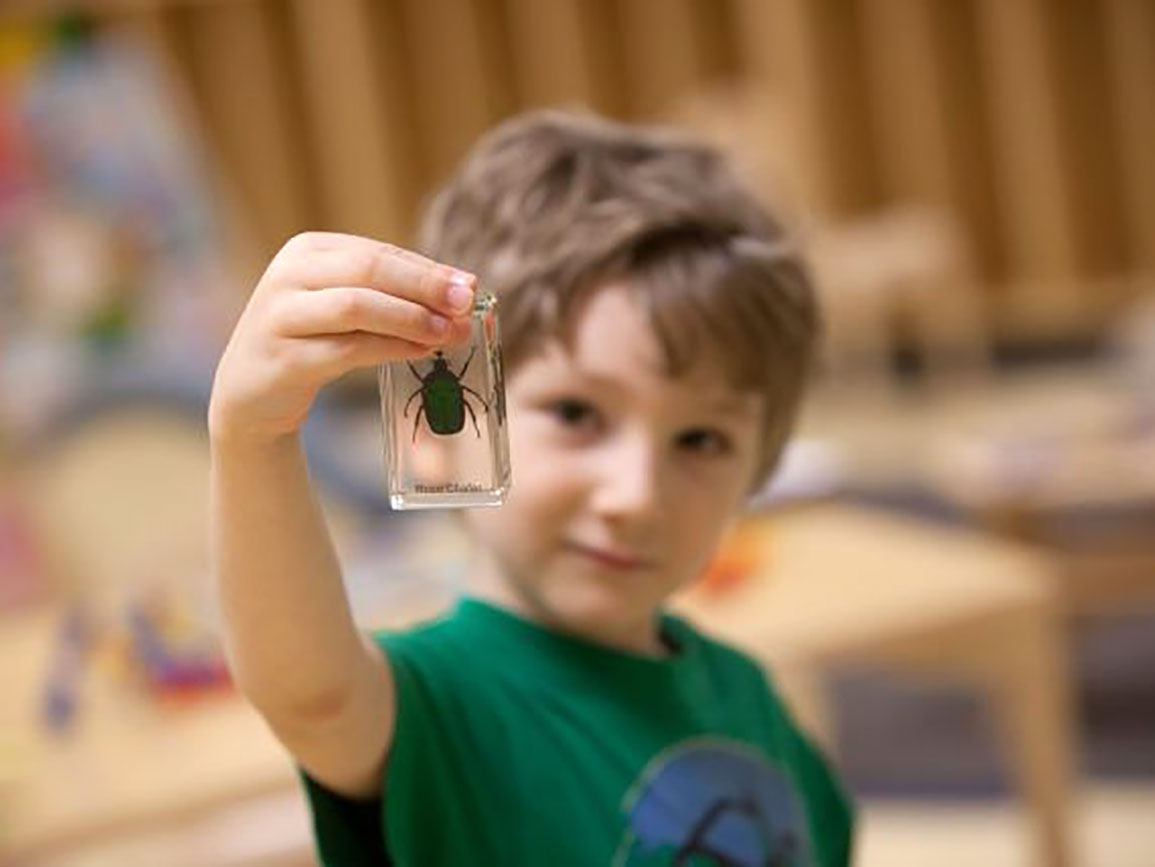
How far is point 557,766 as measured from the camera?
0.85 meters

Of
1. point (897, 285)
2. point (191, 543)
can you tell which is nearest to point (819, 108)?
point (897, 285)

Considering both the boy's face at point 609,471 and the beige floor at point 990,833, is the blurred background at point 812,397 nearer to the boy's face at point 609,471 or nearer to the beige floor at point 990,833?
the beige floor at point 990,833

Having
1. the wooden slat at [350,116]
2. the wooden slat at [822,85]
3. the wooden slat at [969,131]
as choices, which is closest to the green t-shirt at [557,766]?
the wooden slat at [822,85]

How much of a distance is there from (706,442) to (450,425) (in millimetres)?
253

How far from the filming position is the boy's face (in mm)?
830

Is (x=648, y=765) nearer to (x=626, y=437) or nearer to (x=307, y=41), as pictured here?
(x=626, y=437)

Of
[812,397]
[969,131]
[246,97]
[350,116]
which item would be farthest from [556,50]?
[812,397]

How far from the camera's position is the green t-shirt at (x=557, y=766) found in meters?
0.79

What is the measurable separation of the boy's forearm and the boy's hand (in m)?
0.03

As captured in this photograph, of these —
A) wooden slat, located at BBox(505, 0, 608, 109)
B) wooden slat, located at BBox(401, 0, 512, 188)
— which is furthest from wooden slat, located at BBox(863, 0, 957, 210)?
wooden slat, located at BBox(401, 0, 512, 188)

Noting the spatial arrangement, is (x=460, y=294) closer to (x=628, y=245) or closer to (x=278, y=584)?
(x=278, y=584)

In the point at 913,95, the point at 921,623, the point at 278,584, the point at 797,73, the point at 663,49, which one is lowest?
the point at 921,623

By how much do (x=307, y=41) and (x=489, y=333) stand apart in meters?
6.14

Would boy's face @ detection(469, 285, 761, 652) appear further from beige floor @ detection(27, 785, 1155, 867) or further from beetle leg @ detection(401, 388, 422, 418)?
beige floor @ detection(27, 785, 1155, 867)
